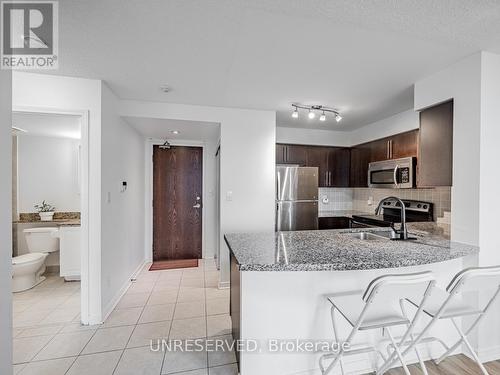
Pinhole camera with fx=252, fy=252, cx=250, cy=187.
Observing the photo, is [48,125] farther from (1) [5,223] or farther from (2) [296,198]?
(2) [296,198]

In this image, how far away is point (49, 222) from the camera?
12.0ft

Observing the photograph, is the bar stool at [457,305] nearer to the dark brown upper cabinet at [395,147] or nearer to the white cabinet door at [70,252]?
the dark brown upper cabinet at [395,147]

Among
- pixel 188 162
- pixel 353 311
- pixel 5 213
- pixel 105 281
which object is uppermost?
pixel 188 162

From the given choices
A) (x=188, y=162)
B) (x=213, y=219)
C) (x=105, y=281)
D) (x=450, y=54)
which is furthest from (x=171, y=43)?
(x=213, y=219)

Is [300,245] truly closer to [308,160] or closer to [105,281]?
[105,281]

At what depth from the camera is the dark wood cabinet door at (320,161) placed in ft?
14.2

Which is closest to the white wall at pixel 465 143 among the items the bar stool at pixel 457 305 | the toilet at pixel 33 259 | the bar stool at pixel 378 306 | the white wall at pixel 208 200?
the bar stool at pixel 457 305

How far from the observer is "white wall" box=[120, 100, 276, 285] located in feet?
10.8

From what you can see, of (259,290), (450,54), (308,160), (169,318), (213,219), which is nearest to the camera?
(259,290)

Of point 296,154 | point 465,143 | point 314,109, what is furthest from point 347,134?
point 465,143

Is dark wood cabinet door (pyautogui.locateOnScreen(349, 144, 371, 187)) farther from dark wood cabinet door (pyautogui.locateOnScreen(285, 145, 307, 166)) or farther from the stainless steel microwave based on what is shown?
dark wood cabinet door (pyautogui.locateOnScreen(285, 145, 307, 166))

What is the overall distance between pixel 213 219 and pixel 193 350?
2.68 meters

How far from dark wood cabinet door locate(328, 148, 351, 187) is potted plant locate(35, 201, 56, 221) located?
4.49m

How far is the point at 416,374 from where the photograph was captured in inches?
70.1
